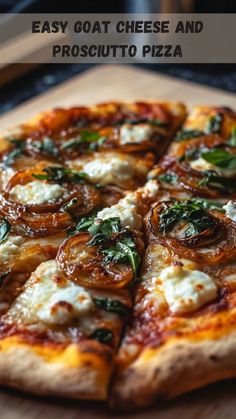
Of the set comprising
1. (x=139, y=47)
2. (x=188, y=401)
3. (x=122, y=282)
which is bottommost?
(x=188, y=401)

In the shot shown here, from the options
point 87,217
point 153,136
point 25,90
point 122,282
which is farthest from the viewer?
point 25,90

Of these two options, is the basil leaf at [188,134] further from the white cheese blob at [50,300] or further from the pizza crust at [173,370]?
the pizza crust at [173,370]

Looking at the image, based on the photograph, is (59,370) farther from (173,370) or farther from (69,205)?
(69,205)

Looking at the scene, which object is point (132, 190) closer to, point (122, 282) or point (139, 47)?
point (122, 282)

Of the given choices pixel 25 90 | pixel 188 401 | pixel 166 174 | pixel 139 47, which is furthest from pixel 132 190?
pixel 139 47

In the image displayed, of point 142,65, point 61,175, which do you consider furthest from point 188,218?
point 142,65

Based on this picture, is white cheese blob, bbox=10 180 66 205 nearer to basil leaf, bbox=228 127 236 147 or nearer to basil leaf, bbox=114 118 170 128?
basil leaf, bbox=114 118 170 128

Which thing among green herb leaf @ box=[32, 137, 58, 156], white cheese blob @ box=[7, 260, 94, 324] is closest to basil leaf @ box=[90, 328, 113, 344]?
white cheese blob @ box=[7, 260, 94, 324]
